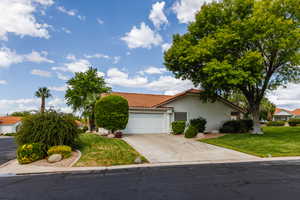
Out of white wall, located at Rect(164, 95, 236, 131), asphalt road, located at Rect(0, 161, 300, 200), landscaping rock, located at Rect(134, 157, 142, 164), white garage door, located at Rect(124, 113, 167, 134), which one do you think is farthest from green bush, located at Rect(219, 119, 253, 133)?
landscaping rock, located at Rect(134, 157, 142, 164)

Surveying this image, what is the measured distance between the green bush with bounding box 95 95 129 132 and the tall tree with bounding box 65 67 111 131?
9.41 m

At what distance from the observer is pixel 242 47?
14555mm

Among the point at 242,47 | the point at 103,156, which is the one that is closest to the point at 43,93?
the point at 103,156

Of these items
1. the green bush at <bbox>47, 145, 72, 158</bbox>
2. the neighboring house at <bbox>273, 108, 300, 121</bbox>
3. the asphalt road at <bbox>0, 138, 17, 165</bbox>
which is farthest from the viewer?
the neighboring house at <bbox>273, 108, 300, 121</bbox>

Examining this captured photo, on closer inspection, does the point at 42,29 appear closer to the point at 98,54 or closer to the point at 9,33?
the point at 9,33

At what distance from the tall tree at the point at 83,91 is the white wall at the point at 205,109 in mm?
11634

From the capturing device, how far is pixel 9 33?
13711 mm

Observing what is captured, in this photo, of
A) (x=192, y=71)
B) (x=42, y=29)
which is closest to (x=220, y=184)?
(x=192, y=71)

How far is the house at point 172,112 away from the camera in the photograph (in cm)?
1795

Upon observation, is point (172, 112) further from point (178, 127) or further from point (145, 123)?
point (145, 123)

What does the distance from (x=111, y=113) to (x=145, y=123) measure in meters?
Answer: 4.43

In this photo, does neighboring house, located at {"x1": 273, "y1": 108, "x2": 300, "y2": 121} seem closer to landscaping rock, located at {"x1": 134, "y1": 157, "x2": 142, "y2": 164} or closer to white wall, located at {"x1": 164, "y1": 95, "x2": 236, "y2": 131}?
white wall, located at {"x1": 164, "y1": 95, "x2": 236, "y2": 131}

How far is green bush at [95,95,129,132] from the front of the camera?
15.0m

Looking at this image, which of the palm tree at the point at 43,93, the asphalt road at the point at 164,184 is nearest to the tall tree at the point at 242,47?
the asphalt road at the point at 164,184
